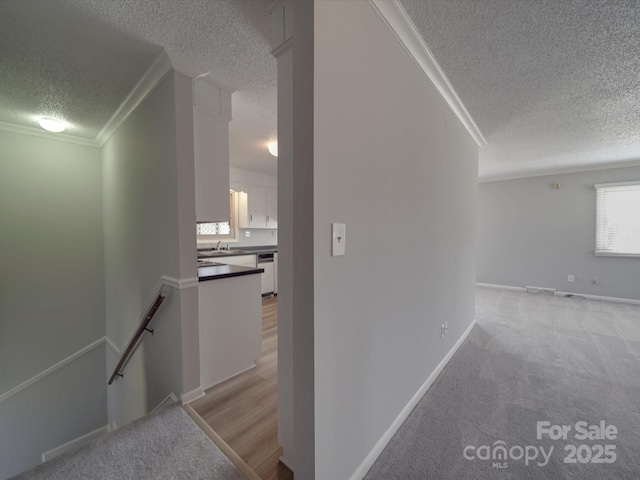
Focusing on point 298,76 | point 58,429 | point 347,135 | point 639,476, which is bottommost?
point 58,429

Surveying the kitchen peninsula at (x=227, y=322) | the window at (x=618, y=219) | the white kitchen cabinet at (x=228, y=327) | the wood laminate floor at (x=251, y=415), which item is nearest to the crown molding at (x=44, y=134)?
the kitchen peninsula at (x=227, y=322)

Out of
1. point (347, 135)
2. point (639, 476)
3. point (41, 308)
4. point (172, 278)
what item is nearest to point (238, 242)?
point (41, 308)

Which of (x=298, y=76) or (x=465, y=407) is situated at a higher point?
(x=298, y=76)

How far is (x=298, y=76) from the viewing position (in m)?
0.97

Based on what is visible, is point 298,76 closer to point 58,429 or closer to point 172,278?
point 172,278

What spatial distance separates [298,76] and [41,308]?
13.5ft

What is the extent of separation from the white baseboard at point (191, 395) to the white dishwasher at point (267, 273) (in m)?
2.98

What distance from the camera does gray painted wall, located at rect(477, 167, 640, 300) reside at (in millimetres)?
4477

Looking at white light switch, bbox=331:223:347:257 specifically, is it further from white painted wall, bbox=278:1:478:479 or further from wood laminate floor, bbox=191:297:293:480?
wood laminate floor, bbox=191:297:293:480

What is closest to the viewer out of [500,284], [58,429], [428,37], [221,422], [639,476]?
[639,476]

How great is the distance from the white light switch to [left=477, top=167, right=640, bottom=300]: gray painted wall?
19.2 feet

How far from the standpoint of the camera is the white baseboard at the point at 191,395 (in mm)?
1781

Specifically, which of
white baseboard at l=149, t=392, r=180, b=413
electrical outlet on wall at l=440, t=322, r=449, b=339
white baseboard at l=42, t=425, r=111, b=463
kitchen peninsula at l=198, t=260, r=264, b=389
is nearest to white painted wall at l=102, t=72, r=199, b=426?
white baseboard at l=149, t=392, r=180, b=413

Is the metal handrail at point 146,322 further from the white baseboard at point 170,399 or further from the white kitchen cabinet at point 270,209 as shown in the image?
the white kitchen cabinet at point 270,209
